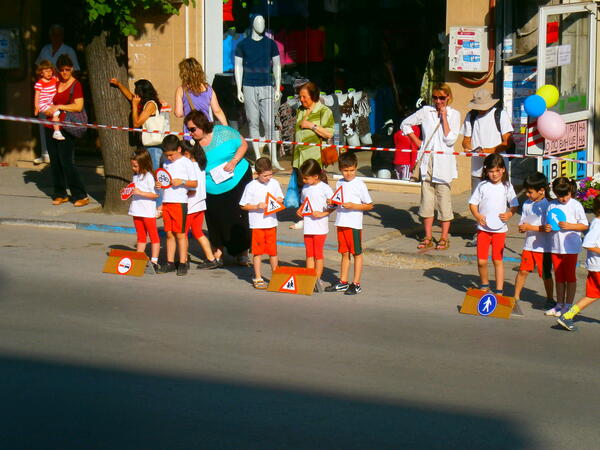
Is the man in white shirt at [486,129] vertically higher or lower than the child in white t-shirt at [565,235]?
higher

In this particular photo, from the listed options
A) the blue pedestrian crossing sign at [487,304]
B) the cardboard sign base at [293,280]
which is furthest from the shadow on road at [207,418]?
the cardboard sign base at [293,280]

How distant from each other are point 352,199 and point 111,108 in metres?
5.02

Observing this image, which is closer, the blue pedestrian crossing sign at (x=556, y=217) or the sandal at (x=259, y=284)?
the blue pedestrian crossing sign at (x=556, y=217)

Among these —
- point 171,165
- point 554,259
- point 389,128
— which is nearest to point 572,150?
point 389,128

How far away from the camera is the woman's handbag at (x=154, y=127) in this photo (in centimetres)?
1371

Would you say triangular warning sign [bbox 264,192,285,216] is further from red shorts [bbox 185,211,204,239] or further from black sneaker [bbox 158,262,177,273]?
black sneaker [bbox 158,262,177,273]

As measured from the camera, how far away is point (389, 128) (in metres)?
16.3

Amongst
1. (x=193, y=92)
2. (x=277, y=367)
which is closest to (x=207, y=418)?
(x=277, y=367)

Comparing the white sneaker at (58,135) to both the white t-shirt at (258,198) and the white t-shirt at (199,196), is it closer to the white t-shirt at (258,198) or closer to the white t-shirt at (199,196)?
the white t-shirt at (199,196)

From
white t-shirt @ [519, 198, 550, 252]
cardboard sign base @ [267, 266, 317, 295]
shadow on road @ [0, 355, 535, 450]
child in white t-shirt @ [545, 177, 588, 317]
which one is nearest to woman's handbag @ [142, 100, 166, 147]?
cardboard sign base @ [267, 266, 317, 295]

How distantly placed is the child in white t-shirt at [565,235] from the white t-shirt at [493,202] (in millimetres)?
599

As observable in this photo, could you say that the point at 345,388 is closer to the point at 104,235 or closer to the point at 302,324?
the point at 302,324

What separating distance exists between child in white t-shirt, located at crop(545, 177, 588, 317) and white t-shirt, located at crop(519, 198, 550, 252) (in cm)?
8

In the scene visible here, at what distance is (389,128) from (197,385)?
9.48 m
